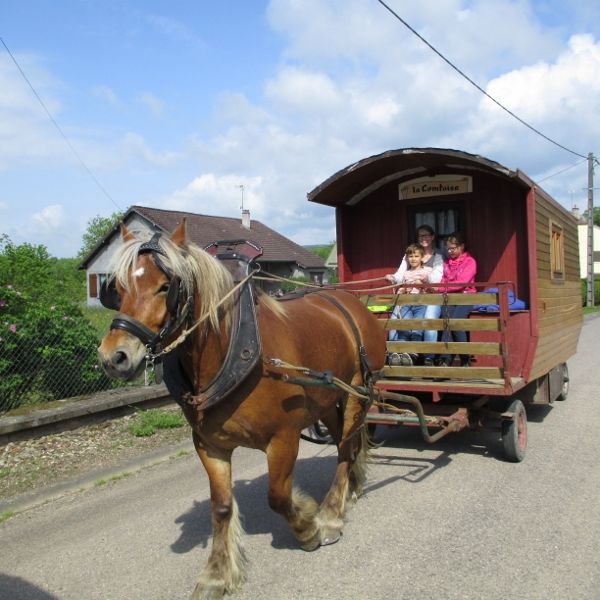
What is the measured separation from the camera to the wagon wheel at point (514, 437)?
5449 millimetres

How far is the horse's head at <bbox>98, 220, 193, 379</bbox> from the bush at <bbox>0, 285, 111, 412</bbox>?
13.8 ft

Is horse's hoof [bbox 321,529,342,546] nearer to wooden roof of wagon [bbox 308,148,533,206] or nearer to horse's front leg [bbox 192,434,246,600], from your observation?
horse's front leg [bbox 192,434,246,600]

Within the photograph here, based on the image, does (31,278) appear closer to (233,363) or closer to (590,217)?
(233,363)

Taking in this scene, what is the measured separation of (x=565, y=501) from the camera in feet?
14.8

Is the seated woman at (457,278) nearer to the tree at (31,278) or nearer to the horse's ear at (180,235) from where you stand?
the horse's ear at (180,235)

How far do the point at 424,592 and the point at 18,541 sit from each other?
109 inches

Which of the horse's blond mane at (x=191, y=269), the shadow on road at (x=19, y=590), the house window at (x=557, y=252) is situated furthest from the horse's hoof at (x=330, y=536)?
the house window at (x=557, y=252)

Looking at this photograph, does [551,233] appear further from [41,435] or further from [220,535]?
[41,435]

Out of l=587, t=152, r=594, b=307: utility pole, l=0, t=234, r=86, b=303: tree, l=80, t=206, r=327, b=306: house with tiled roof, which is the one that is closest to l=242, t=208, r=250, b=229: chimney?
l=80, t=206, r=327, b=306: house with tiled roof

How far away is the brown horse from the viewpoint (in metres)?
2.78

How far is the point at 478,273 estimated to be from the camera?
7258 millimetres

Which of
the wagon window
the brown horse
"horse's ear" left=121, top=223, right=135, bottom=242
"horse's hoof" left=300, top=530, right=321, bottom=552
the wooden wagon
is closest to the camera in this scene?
the brown horse

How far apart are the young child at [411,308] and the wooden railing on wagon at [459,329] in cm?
17

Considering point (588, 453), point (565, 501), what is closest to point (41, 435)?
point (565, 501)
